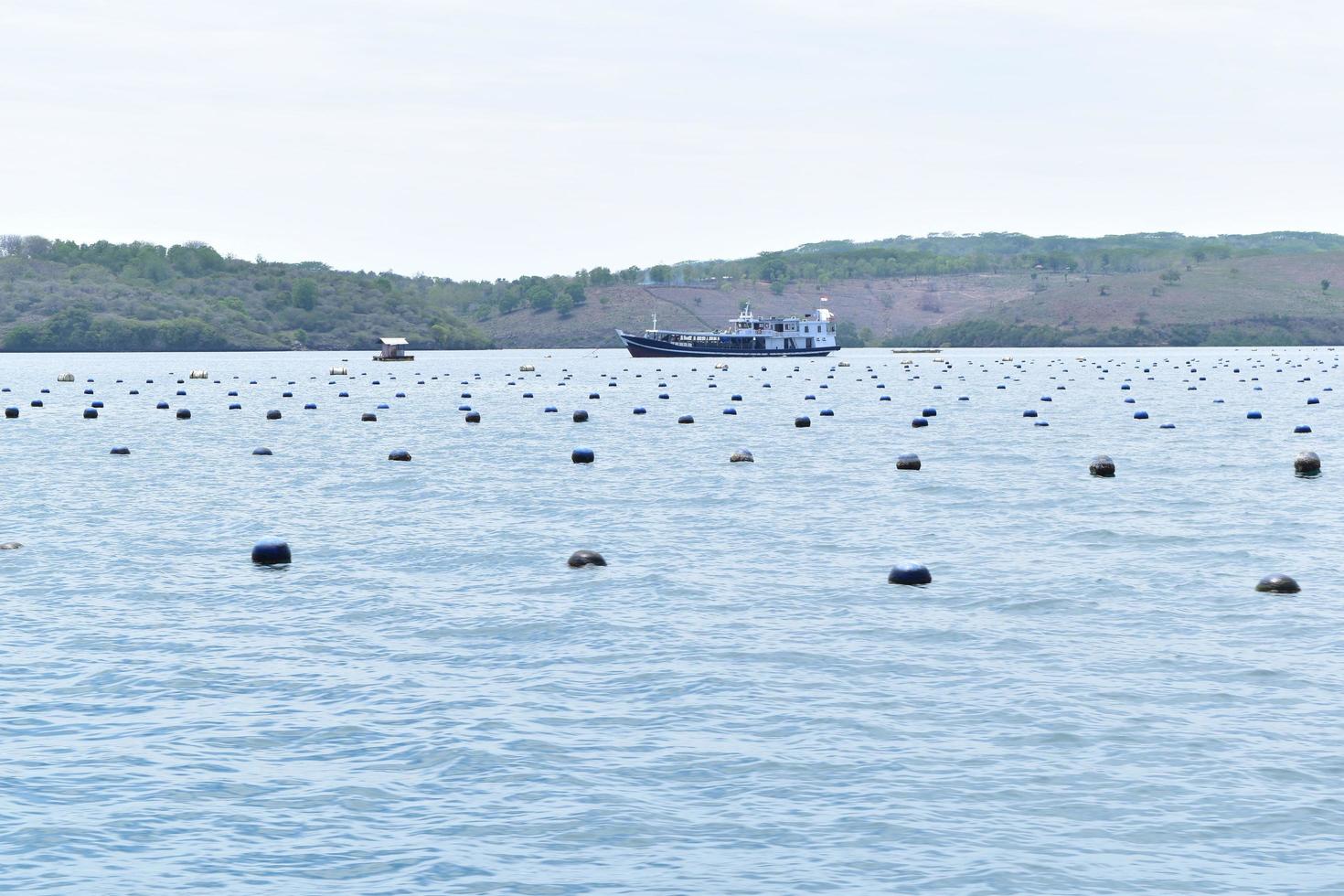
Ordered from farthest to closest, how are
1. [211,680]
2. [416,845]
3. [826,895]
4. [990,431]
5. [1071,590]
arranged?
[990,431] < [1071,590] < [211,680] < [416,845] < [826,895]

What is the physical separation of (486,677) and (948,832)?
7359 millimetres

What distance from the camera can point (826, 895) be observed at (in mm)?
12664

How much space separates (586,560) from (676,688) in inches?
382

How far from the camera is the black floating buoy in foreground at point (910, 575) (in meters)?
26.4

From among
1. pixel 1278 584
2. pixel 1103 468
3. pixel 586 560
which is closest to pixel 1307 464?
pixel 1103 468

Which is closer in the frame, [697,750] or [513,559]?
[697,750]

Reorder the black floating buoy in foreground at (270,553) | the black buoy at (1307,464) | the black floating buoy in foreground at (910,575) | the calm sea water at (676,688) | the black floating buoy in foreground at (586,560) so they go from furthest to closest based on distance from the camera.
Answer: the black buoy at (1307,464) → the black floating buoy in foreground at (270,553) → the black floating buoy in foreground at (586,560) → the black floating buoy in foreground at (910,575) → the calm sea water at (676,688)

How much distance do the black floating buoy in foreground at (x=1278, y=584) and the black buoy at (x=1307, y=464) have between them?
22.1 metres

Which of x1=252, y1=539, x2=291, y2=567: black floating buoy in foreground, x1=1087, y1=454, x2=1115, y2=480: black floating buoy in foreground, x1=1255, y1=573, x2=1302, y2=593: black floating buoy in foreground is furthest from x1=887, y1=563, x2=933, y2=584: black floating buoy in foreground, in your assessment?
x1=1087, y1=454, x2=1115, y2=480: black floating buoy in foreground

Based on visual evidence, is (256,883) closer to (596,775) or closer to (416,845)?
(416,845)

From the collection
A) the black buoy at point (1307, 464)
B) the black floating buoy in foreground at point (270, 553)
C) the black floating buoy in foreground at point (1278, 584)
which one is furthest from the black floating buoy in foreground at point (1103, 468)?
the black floating buoy in foreground at point (270, 553)

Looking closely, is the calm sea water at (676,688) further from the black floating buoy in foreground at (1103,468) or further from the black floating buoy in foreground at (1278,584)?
the black floating buoy in foreground at (1103,468)

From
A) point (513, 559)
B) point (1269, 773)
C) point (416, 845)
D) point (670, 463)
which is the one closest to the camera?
point (416, 845)

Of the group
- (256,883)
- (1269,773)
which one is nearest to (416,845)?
(256,883)
